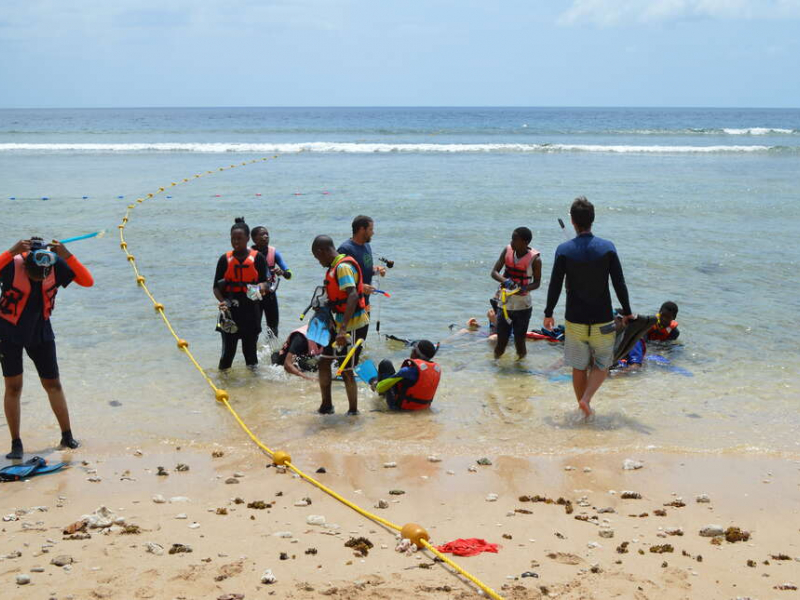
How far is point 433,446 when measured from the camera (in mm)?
6871

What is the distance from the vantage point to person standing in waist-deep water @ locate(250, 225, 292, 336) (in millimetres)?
9258

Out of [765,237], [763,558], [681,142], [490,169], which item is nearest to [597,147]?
[681,142]

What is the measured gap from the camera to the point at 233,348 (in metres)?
9.01

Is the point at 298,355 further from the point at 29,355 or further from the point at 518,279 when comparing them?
the point at 29,355

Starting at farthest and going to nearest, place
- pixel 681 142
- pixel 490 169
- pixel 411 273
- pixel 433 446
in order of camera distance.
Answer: pixel 681 142 → pixel 490 169 → pixel 411 273 → pixel 433 446

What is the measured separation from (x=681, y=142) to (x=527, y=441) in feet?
147

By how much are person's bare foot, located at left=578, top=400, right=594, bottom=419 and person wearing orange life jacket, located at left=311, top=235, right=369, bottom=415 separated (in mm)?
2076

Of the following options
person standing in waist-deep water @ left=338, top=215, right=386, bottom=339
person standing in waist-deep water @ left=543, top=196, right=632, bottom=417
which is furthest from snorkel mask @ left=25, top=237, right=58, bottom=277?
person standing in waist-deep water @ left=543, top=196, right=632, bottom=417

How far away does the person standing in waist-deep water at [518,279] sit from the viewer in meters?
8.99

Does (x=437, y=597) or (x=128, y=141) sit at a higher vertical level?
(x=128, y=141)

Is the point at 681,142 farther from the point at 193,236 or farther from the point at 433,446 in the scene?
the point at 433,446

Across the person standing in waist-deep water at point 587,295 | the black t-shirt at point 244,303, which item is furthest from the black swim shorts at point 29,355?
the person standing in waist-deep water at point 587,295

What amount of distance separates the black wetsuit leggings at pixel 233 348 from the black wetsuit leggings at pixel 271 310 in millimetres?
522

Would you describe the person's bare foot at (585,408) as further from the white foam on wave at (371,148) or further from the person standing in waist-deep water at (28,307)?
the white foam on wave at (371,148)
